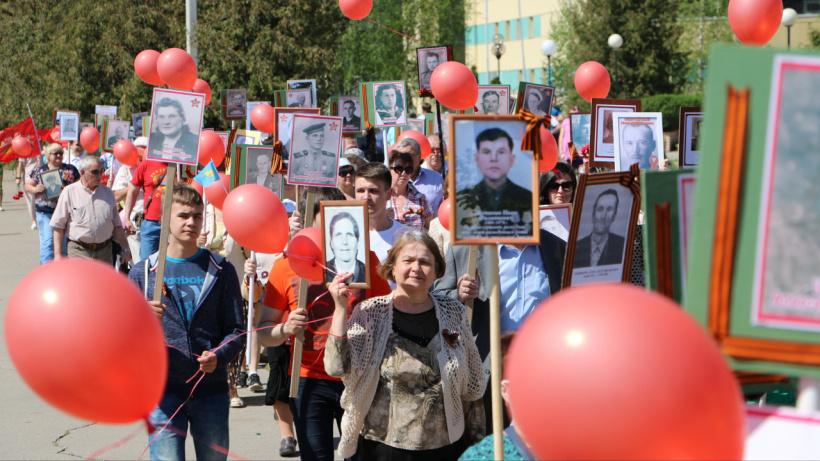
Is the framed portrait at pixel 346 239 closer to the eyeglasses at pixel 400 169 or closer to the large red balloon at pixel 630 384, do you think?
the large red balloon at pixel 630 384

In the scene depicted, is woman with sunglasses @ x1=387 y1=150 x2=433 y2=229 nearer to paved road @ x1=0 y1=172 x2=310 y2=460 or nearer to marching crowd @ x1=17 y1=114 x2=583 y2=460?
marching crowd @ x1=17 y1=114 x2=583 y2=460

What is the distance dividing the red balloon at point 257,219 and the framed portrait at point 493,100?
20.0 ft

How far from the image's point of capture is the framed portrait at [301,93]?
15141 mm

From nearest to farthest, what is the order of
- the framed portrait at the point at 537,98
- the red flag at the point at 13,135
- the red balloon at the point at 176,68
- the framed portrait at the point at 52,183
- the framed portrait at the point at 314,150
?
the framed portrait at the point at 314,150 → the red balloon at the point at 176,68 → the framed portrait at the point at 537,98 → the framed portrait at the point at 52,183 → the red flag at the point at 13,135

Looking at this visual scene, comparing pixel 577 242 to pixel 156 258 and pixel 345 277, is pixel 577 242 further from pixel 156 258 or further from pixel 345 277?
pixel 156 258

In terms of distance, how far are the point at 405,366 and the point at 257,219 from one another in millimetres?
1197

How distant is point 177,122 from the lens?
6.95 metres

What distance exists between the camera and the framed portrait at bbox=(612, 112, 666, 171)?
28.3ft

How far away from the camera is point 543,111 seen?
1238cm

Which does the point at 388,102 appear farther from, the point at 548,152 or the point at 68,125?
the point at 68,125

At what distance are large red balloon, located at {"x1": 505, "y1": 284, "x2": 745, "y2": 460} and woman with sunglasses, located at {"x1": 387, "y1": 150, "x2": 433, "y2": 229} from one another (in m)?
6.49

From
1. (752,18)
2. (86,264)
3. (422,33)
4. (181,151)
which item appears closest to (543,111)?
(752,18)

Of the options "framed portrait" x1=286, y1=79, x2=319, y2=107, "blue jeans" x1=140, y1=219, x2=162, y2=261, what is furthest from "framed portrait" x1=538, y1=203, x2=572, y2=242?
"framed portrait" x1=286, y1=79, x2=319, y2=107

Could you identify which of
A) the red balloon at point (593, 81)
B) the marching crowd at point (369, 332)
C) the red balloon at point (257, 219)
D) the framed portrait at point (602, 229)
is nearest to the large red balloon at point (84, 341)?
the marching crowd at point (369, 332)
